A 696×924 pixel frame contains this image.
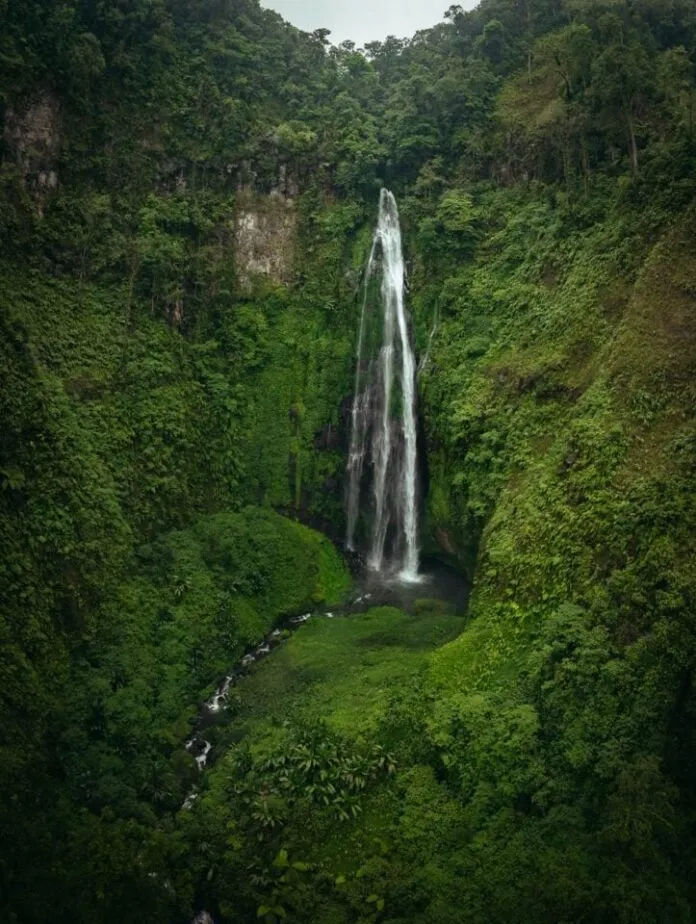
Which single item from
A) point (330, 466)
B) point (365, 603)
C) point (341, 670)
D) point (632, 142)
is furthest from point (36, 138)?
point (341, 670)

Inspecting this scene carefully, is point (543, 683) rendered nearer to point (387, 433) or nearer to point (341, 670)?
point (341, 670)

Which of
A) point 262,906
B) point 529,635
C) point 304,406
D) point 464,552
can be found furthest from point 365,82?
point 262,906

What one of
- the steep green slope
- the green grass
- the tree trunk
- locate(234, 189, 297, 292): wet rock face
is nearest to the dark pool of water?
the green grass

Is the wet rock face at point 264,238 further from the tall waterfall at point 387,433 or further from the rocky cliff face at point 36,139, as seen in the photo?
the rocky cliff face at point 36,139

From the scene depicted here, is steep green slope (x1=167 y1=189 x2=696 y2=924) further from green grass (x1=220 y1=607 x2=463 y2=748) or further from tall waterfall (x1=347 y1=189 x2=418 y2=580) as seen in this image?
tall waterfall (x1=347 y1=189 x2=418 y2=580)

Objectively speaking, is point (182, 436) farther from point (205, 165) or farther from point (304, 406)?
point (205, 165)

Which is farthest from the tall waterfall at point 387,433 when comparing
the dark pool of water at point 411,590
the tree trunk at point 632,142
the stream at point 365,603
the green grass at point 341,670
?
the tree trunk at point 632,142
